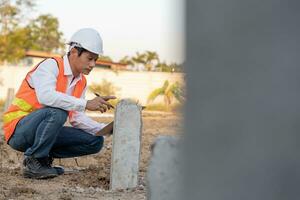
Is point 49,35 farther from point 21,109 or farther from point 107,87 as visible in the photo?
point 21,109

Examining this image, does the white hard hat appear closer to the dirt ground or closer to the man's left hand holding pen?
the man's left hand holding pen

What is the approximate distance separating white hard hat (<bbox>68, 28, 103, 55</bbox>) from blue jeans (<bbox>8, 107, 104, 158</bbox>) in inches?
20.4

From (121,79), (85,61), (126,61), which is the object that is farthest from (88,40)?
(126,61)

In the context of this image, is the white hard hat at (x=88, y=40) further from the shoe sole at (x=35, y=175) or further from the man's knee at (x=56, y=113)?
the shoe sole at (x=35, y=175)

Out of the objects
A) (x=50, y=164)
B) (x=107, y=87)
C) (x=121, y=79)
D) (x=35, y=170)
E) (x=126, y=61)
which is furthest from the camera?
(x=126, y=61)

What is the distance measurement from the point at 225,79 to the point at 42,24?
56277 mm

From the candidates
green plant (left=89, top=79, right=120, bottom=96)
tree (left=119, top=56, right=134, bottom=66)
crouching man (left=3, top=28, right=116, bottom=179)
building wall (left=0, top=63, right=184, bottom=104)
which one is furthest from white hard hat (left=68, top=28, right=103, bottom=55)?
tree (left=119, top=56, right=134, bottom=66)

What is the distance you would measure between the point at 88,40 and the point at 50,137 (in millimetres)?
789

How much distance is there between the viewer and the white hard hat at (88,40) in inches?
175

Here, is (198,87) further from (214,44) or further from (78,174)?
(78,174)

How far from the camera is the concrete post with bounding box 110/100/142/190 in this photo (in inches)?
164

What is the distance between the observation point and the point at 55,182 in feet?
15.0

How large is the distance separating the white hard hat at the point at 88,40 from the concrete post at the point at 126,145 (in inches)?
21.3

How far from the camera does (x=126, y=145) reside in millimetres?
4219
